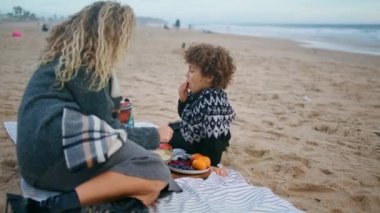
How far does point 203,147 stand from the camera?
3.45 m

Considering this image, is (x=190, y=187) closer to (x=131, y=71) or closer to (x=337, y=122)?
(x=337, y=122)

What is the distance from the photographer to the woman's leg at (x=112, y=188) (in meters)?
2.31

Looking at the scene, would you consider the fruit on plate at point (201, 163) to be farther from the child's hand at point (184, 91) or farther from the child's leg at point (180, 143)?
the child's hand at point (184, 91)

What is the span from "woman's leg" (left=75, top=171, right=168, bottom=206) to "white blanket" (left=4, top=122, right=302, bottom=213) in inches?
7.7

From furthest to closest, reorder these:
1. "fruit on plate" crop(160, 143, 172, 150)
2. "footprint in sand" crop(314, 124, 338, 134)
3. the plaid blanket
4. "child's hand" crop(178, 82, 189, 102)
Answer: "footprint in sand" crop(314, 124, 338, 134) → "child's hand" crop(178, 82, 189, 102) → "fruit on plate" crop(160, 143, 172, 150) → the plaid blanket

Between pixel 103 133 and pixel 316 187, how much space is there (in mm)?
2190

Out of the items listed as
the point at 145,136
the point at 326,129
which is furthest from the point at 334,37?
the point at 145,136

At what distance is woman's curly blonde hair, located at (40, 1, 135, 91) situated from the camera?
232 centimetres

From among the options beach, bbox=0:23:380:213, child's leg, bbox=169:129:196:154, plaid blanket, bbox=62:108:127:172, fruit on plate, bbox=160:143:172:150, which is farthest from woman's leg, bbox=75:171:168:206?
child's leg, bbox=169:129:196:154

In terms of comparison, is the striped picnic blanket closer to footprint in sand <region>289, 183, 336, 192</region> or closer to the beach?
the beach

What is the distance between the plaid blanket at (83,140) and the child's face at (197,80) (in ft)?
4.79

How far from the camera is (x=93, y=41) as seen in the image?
2.39m

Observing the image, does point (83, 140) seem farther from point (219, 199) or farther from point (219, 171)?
point (219, 171)

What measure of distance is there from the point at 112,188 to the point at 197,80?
4.95ft
